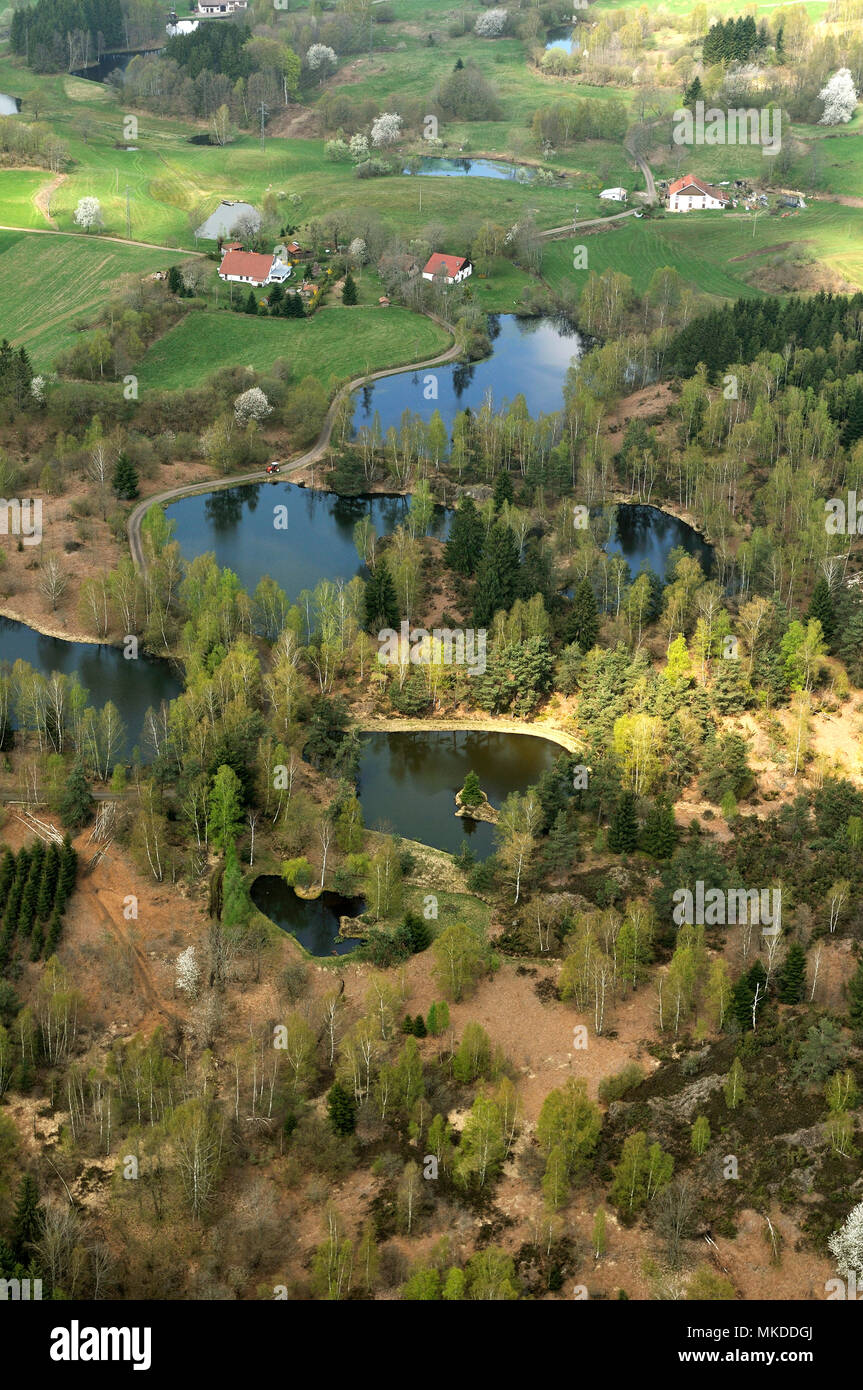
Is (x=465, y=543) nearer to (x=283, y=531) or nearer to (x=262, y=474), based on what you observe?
(x=283, y=531)

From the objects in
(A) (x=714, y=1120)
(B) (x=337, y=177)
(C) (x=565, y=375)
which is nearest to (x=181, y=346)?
(C) (x=565, y=375)

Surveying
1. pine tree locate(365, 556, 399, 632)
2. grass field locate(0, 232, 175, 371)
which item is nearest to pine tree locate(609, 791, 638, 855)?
pine tree locate(365, 556, 399, 632)

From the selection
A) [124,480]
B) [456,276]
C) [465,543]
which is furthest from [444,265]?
[465,543]

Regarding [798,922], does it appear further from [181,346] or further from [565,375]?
[181,346]

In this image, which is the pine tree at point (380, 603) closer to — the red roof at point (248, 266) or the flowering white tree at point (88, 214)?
the red roof at point (248, 266)

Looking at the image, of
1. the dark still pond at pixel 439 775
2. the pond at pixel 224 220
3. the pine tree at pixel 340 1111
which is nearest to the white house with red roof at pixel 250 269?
the pond at pixel 224 220

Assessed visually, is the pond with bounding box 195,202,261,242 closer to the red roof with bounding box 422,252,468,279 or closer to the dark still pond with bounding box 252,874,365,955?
the red roof with bounding box 422,252,468,279
